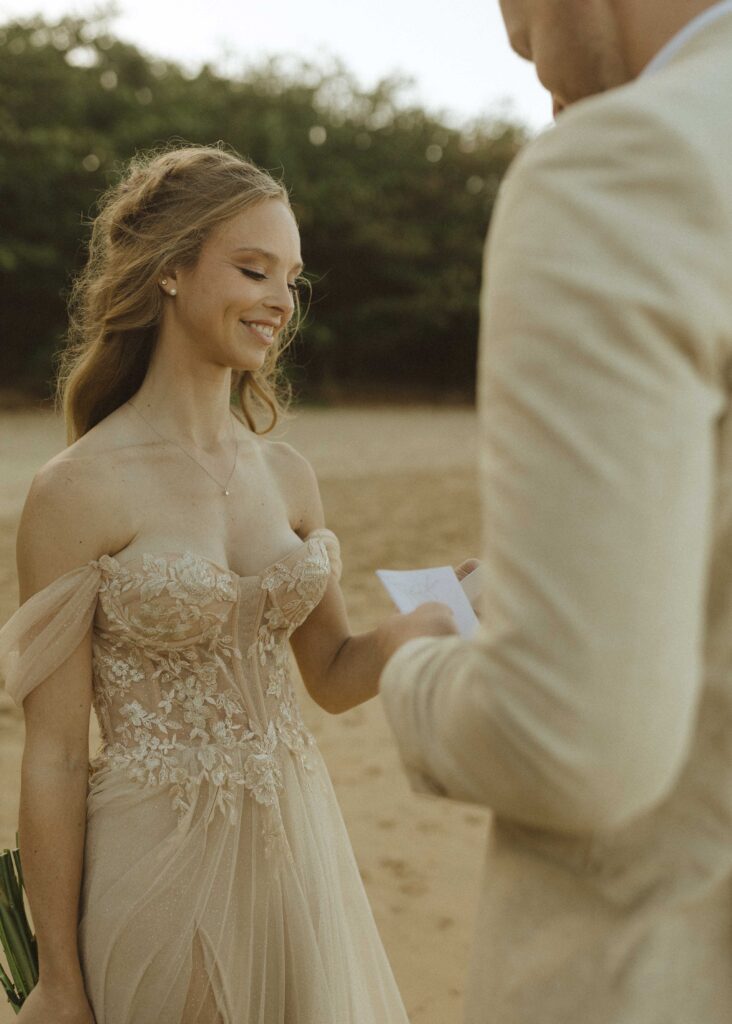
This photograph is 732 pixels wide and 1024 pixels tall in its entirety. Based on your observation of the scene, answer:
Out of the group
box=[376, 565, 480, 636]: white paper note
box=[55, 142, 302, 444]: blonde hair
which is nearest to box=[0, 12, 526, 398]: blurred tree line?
box=[55, 142, 302, 444]: blonde hair

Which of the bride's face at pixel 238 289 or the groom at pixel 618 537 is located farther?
the bride's face at pixel 238 289

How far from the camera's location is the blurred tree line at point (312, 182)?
79.6 ft

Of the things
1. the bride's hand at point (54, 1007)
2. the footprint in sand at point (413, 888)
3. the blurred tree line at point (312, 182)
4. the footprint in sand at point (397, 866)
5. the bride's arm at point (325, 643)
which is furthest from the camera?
the blurred tree line at point (312, 182)

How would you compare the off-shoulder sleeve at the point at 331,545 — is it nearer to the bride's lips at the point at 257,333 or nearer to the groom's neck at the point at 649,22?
the bride's lips at the point at 257,333

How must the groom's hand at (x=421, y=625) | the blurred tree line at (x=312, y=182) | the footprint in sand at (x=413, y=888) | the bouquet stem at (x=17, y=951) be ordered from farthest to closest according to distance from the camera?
the blurred tree line at (x=312, y=182)
the footprint in sand at (x=413, y=888)
the bouquet stem at (x=17, y=951)
the groom's hand at (x=421, y=625)

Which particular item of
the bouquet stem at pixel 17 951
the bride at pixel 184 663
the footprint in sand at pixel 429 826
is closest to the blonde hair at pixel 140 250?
the bride at pixel 184 663

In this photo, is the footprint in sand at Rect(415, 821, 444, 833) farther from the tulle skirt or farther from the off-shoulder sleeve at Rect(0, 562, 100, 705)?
the off-shoulder sleeve at Rect(0, 562, 100, 705)

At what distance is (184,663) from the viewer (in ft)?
7.63

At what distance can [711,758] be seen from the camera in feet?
3.28

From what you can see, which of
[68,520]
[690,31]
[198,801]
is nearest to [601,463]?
[690,31]

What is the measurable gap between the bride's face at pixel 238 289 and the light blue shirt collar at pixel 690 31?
1.54 metres

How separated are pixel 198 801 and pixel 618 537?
165 cm

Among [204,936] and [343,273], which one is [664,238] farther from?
[343,273]

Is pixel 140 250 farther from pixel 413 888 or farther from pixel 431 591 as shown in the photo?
pixel 413 888
